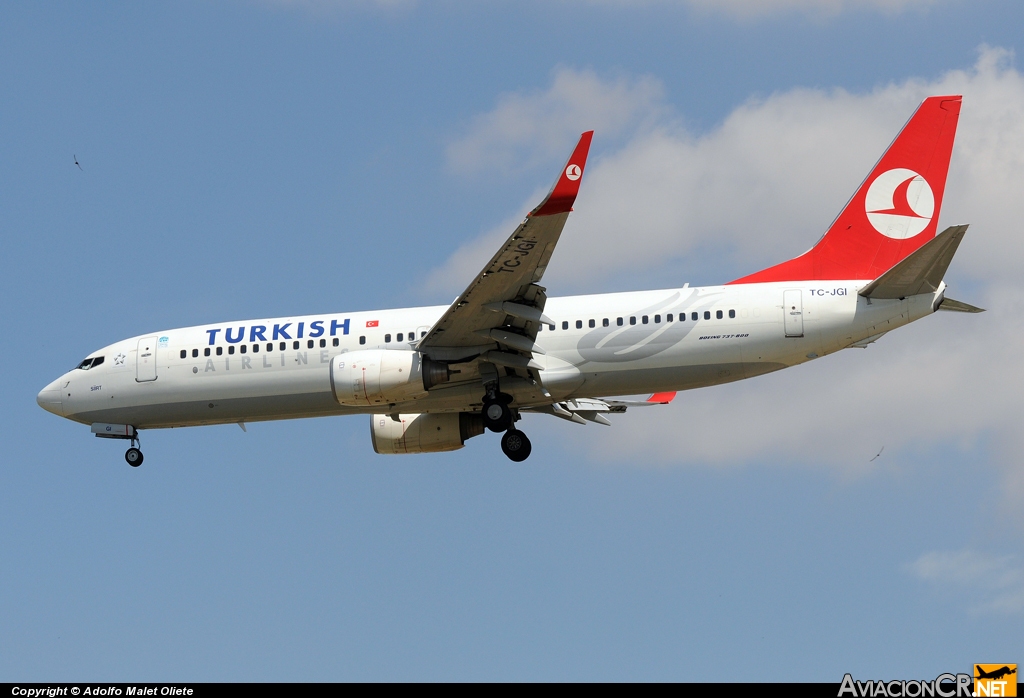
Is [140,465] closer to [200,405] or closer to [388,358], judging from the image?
[200,405]

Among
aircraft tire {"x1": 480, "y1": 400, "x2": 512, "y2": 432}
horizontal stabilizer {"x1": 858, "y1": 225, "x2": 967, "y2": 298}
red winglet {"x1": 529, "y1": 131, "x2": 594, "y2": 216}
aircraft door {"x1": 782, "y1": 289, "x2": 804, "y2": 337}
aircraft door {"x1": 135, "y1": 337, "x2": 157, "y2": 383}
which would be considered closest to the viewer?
red winglet {"x1": 529, "y1": 131, "x2": 594, "y2": 216}

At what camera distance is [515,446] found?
31.3m

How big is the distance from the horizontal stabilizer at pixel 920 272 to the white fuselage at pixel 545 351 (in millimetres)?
271

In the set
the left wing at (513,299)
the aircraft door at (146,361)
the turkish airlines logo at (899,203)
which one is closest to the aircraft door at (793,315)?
the turkish airlines logo at (899,203)

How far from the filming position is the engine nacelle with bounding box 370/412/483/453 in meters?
33.7

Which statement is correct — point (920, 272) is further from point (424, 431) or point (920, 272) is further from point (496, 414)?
point (424, 431)

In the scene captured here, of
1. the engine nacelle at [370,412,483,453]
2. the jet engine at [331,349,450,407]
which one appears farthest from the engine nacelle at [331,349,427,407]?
the engine nacelle at [370,412,483,453]

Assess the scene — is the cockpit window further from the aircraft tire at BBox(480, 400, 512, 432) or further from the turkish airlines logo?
the turkish airlines logo

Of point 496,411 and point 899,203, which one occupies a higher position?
point 899,203

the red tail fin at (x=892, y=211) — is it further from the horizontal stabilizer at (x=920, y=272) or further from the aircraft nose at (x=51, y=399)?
the aircraft nose at (x=51, y=399)

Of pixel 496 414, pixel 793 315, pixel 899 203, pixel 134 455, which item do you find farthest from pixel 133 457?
pixel 899 203

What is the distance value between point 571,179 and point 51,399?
16.8 metres

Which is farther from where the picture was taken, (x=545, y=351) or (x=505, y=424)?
(x=505, y=424)

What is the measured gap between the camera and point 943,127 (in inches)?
1257
